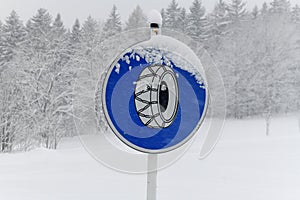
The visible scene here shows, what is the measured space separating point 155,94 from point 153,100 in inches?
1.3

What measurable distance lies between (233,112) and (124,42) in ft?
54.4

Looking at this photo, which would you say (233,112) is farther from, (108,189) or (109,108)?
(109,108)

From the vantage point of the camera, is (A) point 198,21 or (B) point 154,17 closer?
(B) point 154,17

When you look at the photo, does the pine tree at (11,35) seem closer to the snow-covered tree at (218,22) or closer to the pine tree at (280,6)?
the snow-covered tree at (218,22)

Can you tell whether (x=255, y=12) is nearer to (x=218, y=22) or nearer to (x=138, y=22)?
(x=218, y=22)

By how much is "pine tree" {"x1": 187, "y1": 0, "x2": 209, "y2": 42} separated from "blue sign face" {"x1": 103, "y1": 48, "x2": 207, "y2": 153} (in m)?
16.2

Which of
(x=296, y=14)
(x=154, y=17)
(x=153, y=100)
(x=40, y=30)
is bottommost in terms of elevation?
(x=153, y=100)

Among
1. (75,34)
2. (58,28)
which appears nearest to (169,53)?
(75,34)

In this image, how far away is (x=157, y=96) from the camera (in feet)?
5.50

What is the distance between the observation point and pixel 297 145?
9086 millimetres

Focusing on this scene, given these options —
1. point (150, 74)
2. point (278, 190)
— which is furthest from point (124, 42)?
point (278, 190)

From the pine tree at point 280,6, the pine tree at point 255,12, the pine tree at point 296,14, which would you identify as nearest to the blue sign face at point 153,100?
the pine tree at point 296,14

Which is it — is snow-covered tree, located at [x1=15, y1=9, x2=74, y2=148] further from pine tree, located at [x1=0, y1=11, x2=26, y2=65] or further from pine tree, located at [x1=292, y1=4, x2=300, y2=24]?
pine tree, located at [x1=292, y1=4, x2=300, y2=24]

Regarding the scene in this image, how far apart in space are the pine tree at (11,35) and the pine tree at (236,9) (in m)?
13.2
